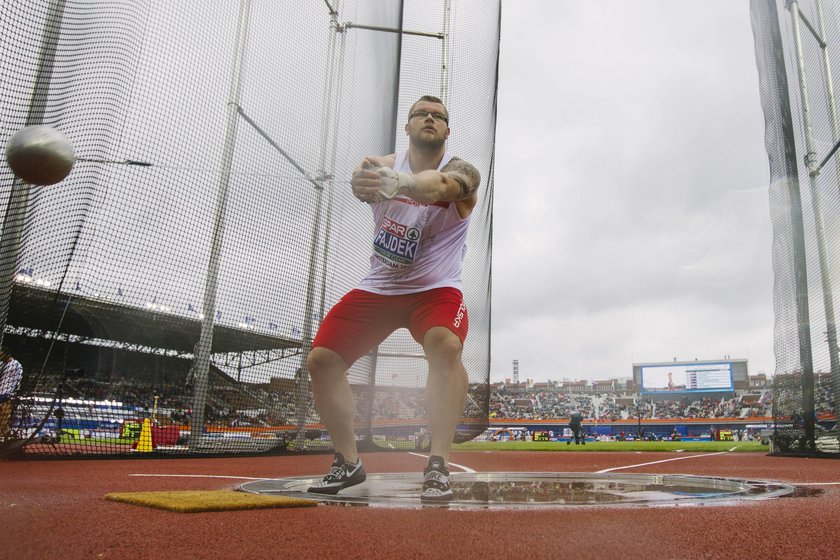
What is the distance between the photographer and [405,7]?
329 inches

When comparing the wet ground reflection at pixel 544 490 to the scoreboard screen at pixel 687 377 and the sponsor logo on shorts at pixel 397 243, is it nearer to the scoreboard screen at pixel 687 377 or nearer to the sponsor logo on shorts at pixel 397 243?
the sponsor logo on shorts at pixel 397 243

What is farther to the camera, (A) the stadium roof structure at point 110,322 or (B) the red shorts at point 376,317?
(A) the stadium roof structure at point 110,322

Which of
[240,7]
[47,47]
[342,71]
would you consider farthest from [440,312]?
[342,71]

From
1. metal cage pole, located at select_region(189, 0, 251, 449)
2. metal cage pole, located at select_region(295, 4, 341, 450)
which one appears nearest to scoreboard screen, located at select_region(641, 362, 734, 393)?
metal cage pole, located at select_region(295, 4, 341, 450)

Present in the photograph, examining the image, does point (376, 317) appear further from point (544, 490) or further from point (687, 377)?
point (687, 377)

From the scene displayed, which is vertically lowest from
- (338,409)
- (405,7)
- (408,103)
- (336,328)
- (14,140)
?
(338,409)

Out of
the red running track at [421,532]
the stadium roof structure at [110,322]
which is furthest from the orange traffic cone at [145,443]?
the red running track at [421,532]

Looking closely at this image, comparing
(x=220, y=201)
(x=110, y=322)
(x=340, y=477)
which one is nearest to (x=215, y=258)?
(x=220, y=201)

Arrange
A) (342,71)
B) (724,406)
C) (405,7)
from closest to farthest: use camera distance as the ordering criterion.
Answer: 1. (342,71)
2. (405,7)
3. (724,406)

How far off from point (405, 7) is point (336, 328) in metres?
7.03

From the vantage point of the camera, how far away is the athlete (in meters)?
2.40

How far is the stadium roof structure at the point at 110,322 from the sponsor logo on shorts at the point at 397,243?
244cm

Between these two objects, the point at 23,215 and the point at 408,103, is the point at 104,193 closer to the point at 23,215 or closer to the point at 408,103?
the point at 23,215

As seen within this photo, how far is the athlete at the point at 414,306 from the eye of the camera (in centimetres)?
240
